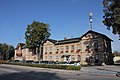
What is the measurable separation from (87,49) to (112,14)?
1649 centimetres

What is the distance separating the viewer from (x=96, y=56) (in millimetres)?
54219

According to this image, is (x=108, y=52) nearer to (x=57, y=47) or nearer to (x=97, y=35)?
(x=97, y=35)

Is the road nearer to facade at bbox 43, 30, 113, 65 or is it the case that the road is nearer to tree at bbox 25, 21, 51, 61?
facade at bbox 43, 30, 113, 65

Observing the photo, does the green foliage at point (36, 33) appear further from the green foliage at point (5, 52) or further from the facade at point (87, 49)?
the green foliage at point (5, 52)

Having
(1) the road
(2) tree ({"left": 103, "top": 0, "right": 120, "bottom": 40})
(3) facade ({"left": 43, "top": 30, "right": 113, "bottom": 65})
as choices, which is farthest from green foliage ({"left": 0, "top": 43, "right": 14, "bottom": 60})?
(1) the road

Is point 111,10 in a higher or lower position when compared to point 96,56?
higher

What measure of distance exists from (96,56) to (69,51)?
10433mm

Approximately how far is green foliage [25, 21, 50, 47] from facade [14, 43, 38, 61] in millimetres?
9325

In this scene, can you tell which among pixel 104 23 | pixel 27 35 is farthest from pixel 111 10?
pixel 27 35

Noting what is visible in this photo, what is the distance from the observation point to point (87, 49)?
55.8 m

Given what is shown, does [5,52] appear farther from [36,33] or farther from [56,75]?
[56,75]

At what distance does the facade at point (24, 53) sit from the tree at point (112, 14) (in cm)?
3969

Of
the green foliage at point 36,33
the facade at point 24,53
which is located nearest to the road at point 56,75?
the green foliage at point 36,33

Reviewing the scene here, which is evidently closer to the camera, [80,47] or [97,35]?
[97,35]
